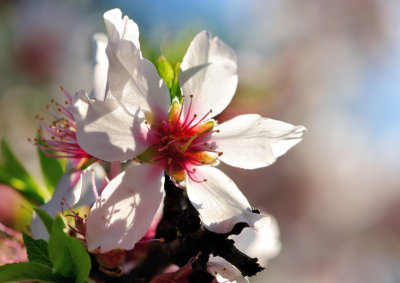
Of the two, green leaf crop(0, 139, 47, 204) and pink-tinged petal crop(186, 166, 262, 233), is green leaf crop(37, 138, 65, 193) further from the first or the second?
pink-tinged petal crop(186, 166, 262, 233)

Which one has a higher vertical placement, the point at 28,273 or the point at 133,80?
the point at 133,80

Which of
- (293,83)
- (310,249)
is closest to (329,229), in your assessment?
(310,249)

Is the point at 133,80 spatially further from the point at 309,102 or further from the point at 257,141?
the point at 309,102

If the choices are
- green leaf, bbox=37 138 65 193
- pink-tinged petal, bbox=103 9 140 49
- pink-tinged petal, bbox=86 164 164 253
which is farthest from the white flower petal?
green leaf, bbox=37 138 65 193

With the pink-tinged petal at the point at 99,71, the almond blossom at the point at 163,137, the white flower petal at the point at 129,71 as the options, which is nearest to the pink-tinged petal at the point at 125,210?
the almond blossom at the point at 163,137

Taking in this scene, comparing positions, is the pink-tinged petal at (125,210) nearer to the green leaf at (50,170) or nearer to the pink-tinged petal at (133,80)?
the pink-tinged petal at (133,80)

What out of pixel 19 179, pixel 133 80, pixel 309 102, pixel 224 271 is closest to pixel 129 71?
pixel 133 80
